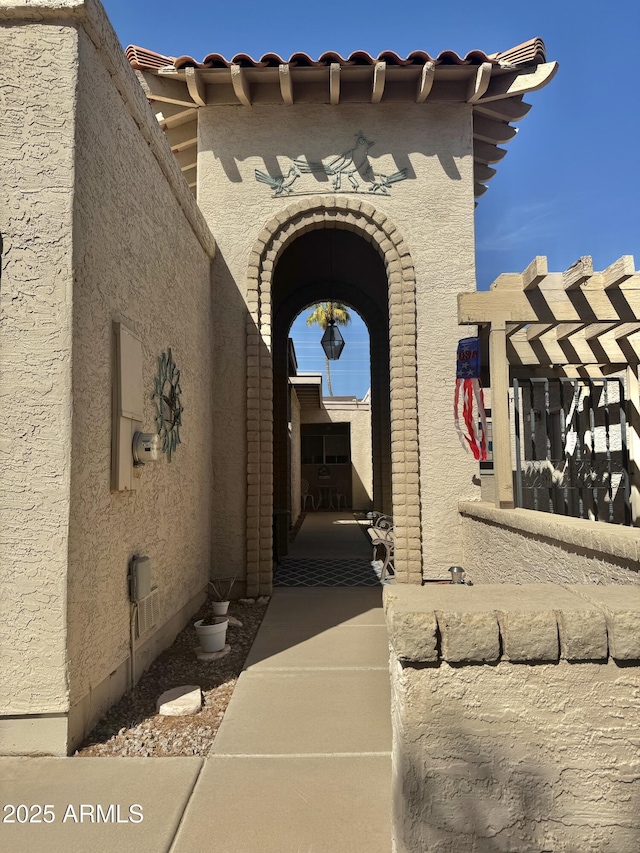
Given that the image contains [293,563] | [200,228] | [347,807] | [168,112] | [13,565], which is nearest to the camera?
[347,807]

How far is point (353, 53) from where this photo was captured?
238 inches

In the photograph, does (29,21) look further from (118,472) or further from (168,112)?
(168,112)

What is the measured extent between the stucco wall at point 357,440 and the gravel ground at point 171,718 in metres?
12.7

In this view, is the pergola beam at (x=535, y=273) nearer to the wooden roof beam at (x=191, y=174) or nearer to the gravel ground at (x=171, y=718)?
the gravel ground at (x=171, y=718)

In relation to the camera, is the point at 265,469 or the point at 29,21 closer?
the point at 29,21

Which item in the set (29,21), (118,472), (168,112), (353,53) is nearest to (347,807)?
(118,472)

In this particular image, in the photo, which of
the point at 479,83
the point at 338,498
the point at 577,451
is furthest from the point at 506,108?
the point at 338,498

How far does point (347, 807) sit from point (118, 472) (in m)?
2.07

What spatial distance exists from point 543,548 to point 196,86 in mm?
5913

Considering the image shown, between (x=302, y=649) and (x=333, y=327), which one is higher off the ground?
(x=333, y=327)

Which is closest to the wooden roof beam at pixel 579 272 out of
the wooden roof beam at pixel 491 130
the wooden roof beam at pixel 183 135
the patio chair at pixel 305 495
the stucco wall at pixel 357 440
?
the wooden roof beam at pixel 491 130

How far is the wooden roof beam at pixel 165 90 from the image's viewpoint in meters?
6.34

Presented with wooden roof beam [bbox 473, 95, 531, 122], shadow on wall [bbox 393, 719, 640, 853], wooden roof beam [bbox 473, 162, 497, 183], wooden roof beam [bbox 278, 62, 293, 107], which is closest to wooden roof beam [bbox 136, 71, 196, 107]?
wooden roof beam [bbox 278, 62, 293, 107]

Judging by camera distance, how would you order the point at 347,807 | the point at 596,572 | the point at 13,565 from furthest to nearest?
the point at 596,572 < the point at 13,565 < the point at 347,807
